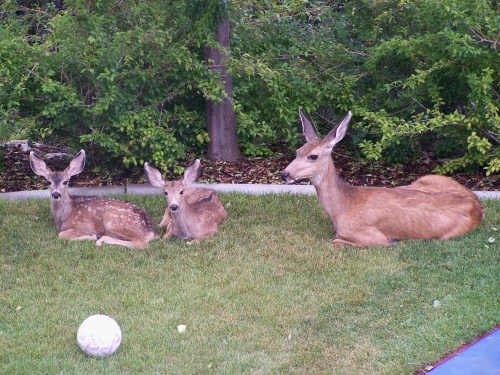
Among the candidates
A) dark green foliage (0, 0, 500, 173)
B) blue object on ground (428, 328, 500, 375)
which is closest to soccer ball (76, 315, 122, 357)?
blue object on ground (428, 328, 500, 375)

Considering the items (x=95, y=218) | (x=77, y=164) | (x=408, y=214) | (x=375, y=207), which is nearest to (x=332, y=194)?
(x=375, y=207)

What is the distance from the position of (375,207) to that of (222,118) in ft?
11.2

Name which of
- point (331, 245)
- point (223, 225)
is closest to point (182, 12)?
point (223, 225)

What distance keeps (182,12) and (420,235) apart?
14.0 feet

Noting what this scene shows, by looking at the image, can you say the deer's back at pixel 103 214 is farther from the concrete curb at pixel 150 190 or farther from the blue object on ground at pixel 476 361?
the blue object on ground at pixel 476 361

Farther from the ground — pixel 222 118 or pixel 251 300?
pixel 251 300

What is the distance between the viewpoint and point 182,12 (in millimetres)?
9789

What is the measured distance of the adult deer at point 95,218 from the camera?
7.77 meters

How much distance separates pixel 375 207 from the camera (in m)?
7.75

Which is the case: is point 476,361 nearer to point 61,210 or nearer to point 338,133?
point 338,133

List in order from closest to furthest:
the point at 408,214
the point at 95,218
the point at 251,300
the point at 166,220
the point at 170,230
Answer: the point at 251,300
the point at 408,214
the point at 170,230
the point at 95,218
the point at 166,220

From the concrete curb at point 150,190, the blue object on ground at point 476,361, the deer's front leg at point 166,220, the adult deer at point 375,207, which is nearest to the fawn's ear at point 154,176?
the deer's front leg at point 166,220

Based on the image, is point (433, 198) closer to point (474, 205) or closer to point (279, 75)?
point (474, 205)

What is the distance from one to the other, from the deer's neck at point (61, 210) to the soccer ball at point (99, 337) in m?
2.95
